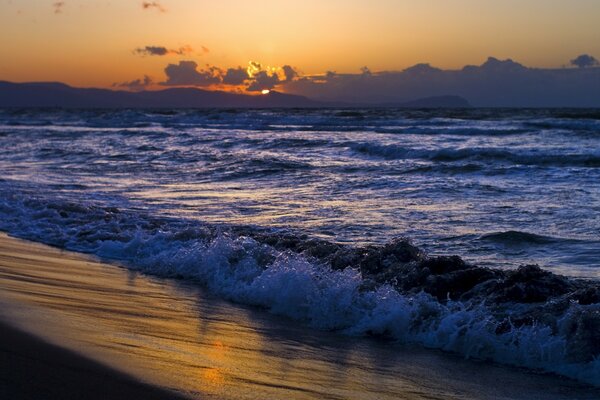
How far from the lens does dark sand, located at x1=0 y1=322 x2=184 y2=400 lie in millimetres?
3672

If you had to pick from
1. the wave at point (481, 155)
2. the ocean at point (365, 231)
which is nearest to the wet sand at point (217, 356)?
the ocean at point (365, 231)

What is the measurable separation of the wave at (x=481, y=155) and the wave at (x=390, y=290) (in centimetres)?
1362

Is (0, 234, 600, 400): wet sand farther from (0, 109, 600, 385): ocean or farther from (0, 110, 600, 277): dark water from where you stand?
(0, 110, 600, 277): dark water

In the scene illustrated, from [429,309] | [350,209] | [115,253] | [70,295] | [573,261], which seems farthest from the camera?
[350,209]

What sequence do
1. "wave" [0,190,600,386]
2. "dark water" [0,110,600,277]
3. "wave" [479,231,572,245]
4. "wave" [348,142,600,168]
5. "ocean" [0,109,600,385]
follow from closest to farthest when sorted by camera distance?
1. "wave" [0,190,600,386]
2. "ocean" [0,109,600,385]
3. "wave" [479,231,572,245]
4. "dark water" [0,110,600,277]
5. "wave" [348,142,600,168]

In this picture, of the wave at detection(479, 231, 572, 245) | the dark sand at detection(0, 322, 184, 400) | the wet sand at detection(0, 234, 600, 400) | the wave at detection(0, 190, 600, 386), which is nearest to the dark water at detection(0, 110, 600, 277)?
the wave at detection(479, 231, 572, 245)

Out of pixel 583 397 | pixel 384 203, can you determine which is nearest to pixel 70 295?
pixel 583 397

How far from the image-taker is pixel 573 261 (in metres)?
8.05

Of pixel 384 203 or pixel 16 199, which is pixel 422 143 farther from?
pixel 16 199

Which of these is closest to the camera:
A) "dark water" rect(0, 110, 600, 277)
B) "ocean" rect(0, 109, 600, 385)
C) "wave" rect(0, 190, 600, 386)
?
"wave" rect(0, 190, 600, 386)

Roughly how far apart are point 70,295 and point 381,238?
4.46m

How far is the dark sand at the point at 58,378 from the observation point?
367 centimetres

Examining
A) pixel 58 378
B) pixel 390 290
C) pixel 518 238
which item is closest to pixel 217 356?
pixel 58 378

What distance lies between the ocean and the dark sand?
2.34 metres
